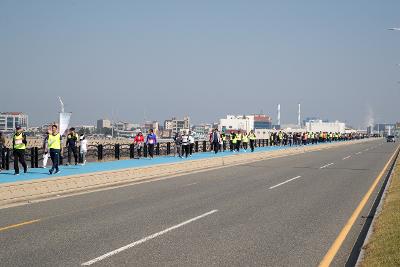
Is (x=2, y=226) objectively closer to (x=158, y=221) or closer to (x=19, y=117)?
(x=158, y=221)

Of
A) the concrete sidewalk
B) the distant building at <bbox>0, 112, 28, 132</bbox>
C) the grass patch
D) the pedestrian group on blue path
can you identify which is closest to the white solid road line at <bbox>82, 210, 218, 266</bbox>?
the grass patch

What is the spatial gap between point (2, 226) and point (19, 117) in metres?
147

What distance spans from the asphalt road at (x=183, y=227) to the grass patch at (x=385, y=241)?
0.44 m

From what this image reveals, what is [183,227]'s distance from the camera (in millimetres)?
9602

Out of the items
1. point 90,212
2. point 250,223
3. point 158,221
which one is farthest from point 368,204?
point 90,212

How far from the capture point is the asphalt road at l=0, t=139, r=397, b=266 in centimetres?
728

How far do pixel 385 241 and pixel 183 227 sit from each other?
12.0ft

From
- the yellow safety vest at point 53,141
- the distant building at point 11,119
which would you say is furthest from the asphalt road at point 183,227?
the distant building at point 11,119

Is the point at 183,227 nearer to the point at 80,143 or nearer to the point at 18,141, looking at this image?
the point at 18,141

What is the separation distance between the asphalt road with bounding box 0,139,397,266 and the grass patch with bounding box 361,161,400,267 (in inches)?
17.3

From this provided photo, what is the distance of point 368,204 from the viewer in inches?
518

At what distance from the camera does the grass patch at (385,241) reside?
21.5 ft

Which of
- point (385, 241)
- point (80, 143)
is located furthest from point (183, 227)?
point (80, 143)

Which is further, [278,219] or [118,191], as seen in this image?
[118,191]
